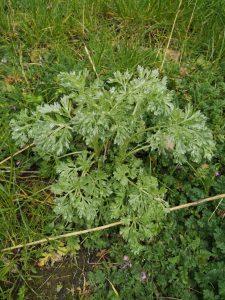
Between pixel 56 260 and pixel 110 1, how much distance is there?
2.44 meters

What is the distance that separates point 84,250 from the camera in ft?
9.29

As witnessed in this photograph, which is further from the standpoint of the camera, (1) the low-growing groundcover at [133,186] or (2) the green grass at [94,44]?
(2) the green grass at [94,44]

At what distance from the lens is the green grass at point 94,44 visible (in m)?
3.27

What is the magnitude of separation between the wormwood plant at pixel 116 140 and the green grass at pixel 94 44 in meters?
0.49

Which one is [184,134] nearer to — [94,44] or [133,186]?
[133,186]

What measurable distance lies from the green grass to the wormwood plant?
0.49 metres

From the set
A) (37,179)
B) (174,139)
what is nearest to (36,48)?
(37,179)

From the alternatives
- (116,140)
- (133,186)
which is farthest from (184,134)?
(133,186)

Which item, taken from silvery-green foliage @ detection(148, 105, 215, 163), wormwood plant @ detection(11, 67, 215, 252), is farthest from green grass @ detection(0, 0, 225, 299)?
silvery-green foliage @ detection(148, 105, 215, 163)

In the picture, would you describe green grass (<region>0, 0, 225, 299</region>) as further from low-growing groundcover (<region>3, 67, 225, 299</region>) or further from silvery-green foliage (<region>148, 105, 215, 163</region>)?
silvery-green foliage (<region>148, 105, 215, 163</region>)

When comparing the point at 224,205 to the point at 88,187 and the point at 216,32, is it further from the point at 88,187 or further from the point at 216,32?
the point at 216,32

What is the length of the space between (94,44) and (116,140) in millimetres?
1414

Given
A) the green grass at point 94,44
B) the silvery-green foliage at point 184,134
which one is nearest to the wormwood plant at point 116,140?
the silvery-green foliage at point 184,134

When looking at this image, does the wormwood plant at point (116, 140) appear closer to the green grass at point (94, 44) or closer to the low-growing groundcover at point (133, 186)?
the low-growing groundcover at point (133, 186)
